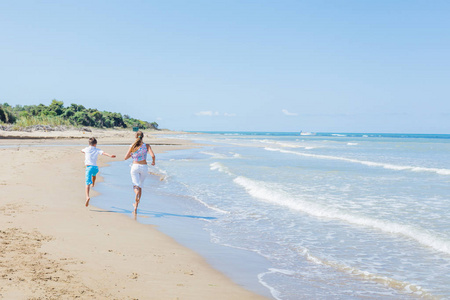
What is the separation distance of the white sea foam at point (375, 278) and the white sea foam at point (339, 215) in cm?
214

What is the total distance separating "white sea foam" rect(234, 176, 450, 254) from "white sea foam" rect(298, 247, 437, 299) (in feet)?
7.01

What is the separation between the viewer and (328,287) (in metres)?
5.32

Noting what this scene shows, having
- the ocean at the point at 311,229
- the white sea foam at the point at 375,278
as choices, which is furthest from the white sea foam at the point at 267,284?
the white sea foam at the point at 375,278

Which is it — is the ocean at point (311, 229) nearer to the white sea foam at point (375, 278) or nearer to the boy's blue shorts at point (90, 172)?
the white sea foam at point (375, 278)

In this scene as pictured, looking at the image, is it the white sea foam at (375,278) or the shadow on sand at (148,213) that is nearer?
the white sea foam at (375,278)

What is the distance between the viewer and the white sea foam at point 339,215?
765cm

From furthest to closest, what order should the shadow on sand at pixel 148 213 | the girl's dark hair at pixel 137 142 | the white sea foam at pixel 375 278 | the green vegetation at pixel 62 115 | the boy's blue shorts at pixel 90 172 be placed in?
the green vegetation at pixel 62 115 → the boy's blue shorts at pixel 90 172 → the shadow on sand at pixel 148 213 → the girl's dark hair at pixel 137 142 → the white sea foam at pixel 375 278

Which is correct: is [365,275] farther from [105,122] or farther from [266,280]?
[105,122]

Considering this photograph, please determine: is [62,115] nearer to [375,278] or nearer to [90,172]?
[90,172]

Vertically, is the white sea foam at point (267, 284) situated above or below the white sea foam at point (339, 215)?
below

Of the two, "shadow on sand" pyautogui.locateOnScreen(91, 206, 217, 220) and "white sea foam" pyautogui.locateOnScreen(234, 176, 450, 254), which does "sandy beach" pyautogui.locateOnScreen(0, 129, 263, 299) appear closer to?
"shadow on sand" pyautogui.locateOnScreen(91, 206, 217, 220)

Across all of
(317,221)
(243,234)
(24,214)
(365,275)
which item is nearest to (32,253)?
(24,214)

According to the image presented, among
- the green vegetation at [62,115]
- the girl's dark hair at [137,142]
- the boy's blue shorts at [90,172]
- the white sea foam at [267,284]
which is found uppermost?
the green vegetation at [62,115]

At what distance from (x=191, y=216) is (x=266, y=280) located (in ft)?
15.5
